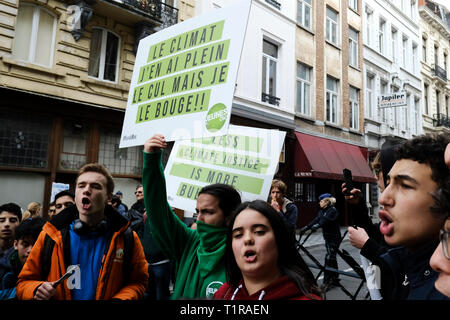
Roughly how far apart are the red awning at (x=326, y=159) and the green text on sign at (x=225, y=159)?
34.5 ft

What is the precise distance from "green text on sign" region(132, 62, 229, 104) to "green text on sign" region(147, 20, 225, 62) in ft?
0.84

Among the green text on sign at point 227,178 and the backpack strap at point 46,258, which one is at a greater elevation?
the green text on sign at point 227,178

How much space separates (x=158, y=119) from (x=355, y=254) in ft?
28.7

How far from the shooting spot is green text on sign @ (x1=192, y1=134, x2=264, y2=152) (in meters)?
3.64

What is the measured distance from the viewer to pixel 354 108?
1861cm

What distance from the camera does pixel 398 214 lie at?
4.70 feet

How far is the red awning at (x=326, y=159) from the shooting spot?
45.6 ft

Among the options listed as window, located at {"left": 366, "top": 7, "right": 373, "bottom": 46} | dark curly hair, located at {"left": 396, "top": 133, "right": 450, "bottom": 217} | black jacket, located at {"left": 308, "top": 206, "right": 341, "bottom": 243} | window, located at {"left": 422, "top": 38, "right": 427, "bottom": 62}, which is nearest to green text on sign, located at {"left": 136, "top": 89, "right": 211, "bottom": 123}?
dark curly hair, located at {"left": 396, "top": 133, "right": 450, "bottom": 217}

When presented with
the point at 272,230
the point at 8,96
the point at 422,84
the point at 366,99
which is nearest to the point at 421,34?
the point at 422,84

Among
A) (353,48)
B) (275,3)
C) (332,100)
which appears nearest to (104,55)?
(275,3)

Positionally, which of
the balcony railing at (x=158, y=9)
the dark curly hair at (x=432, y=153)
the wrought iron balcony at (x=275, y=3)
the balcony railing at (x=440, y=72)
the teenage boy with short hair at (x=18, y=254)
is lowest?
the teenage boy with short hair at (x=18, y=254)

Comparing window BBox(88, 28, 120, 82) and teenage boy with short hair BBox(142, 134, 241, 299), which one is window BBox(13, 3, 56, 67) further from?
teenage boy with short hair BBox(142, 134, 241, 299)

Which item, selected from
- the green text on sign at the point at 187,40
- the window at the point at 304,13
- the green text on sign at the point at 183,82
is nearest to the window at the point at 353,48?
the window at the point at 304,13

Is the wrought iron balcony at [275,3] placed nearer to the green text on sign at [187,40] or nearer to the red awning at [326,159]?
the red awning at [326,159]
